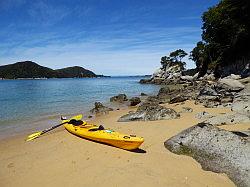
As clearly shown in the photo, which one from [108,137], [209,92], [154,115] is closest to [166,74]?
[209,92]

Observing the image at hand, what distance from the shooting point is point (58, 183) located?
755 centimetres

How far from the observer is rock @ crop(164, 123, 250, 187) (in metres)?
7.24

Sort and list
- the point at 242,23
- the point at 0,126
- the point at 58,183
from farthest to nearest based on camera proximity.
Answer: the point at 242,23
the point at 0,126
the point at 58,183

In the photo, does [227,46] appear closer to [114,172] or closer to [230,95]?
[230,95]

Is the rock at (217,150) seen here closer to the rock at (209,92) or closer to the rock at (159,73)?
the rock at (209,92)

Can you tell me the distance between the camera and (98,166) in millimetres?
8523

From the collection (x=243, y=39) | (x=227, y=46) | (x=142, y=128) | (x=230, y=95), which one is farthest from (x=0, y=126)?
(x=227, y=46)

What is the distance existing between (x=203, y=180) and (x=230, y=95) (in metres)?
14.6

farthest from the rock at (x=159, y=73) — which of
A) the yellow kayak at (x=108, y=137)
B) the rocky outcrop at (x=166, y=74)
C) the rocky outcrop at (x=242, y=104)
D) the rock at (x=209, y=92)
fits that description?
the yellow kayak at (x=108, y=137)

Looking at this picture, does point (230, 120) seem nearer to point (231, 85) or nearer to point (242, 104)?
point (242, 104)

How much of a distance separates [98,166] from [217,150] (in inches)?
149

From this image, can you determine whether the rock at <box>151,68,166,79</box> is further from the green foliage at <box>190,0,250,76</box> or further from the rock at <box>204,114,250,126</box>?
the rock at <box>204,114,250,126</box>

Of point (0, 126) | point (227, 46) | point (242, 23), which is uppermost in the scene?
point (242, 23)

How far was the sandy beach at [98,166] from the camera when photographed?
7410 millimetres
